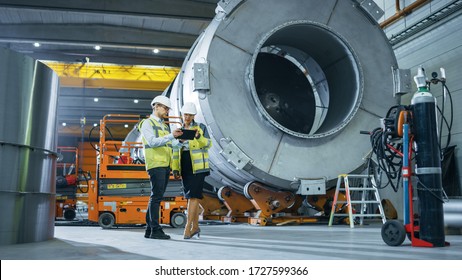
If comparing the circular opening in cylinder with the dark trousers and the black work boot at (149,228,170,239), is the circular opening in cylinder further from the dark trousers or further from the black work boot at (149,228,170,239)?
the black work boot at (149,228,170,239)

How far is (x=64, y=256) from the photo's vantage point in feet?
10.2

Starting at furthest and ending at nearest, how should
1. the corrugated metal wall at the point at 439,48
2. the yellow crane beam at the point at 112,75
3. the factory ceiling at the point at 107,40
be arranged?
the yellow crane beam at the point at 112,75, the factory ceiling at the point at 107,40, the corrugated metal wall at the point at 439,48

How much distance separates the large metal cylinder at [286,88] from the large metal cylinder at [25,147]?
77.1 inches

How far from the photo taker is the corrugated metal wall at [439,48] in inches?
280

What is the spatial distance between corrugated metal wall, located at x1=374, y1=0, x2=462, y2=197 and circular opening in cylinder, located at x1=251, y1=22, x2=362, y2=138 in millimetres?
1726

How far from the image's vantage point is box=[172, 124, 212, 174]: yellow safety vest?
4.58m

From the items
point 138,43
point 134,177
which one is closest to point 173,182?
point 134,177

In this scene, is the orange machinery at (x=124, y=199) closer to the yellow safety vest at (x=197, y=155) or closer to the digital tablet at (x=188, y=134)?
the yellow safety vest at (x=197, y=155)

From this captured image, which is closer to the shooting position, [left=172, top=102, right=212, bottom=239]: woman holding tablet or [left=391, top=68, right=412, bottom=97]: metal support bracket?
[left=172, top=102, right=212, bottom=239]: woman holding tablet

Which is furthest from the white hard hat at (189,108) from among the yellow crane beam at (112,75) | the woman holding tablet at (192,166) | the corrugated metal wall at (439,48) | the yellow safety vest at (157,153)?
the yellow crane beam at (112,75)

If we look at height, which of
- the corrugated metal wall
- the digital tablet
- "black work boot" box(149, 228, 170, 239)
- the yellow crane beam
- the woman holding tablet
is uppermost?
the yellow crane beam

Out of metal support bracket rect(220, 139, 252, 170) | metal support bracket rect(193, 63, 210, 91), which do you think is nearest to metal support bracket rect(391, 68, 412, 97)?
metal support bracket rect(220, 139, 252, 170)

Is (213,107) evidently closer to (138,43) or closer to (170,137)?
(170,137)

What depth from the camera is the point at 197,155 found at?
181 inches
